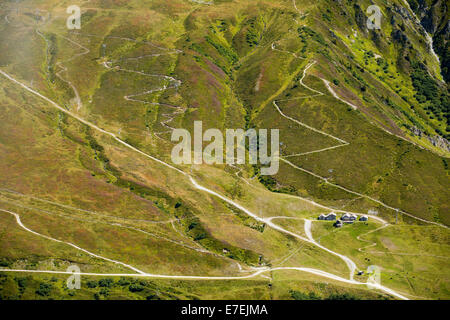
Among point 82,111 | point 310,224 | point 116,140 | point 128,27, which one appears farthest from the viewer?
point 128,27

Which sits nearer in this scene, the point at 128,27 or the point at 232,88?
the point at 232,88

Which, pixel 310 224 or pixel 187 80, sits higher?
pixel 187 80

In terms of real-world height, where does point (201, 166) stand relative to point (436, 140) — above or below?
below

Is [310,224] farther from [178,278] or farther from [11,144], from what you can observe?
[11,144]

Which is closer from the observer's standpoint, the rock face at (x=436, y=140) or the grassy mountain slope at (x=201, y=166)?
the grassy mountain slope at (x=201, y=166)

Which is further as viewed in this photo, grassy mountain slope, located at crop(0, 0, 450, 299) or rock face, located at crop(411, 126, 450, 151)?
rock face, located at crop(411, 126, 450, 151)

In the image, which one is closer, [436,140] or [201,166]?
[201,166]

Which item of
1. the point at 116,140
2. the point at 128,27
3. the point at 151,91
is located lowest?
the point at 116,140

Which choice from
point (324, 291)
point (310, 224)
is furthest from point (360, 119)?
point (324, 291)
